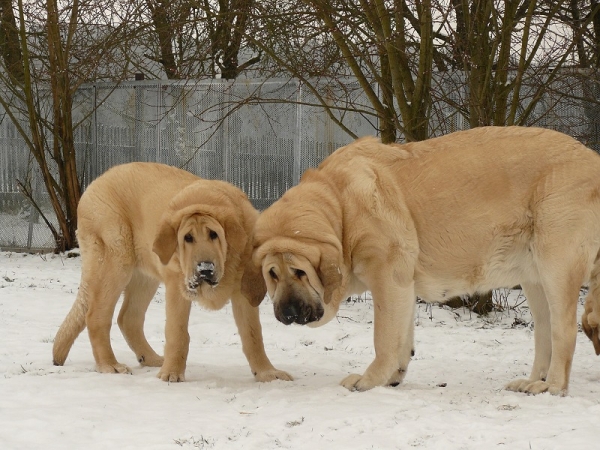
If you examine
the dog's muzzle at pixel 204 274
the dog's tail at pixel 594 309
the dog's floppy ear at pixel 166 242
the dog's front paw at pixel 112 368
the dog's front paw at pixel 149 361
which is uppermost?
the dog's floppy ear at pixel 166 242

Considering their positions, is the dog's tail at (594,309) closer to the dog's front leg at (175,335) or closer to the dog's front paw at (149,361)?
the dog's front leg at (175,335)

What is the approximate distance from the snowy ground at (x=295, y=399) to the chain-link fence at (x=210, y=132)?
366 centimetres

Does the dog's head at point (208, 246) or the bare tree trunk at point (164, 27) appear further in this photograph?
the bare tree trunk at point (164, 27)

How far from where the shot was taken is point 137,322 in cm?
651

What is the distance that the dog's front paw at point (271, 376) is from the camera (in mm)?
5872

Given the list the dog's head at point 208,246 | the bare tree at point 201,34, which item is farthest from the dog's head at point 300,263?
the bare tree at point 201,34

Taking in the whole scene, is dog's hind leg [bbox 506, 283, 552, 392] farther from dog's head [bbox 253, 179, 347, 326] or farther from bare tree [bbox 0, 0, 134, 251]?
bare tree [bbox 0, 0, 134, 251]

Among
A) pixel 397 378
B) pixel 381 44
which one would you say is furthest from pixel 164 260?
pixel 381 44

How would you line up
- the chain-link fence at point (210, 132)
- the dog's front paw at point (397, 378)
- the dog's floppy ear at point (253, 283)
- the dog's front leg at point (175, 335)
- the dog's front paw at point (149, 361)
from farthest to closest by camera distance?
the chain-link fence at point (210, 132) → the dog's front paw at point (149, 361) → the dog's front leg at point (175, 335) → the dog's front paw at point (397, 378) → the dog's floppy ear at point (253, 283)

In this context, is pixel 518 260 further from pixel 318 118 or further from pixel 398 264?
pixel 318 118

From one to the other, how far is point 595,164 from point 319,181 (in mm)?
1894

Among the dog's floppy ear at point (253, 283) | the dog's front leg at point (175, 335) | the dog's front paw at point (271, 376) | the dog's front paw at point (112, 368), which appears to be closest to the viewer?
the dog's floppy ear at point (253, 283)

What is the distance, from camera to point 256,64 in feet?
50.8

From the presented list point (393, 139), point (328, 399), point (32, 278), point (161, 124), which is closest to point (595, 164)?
point (328, 399)
